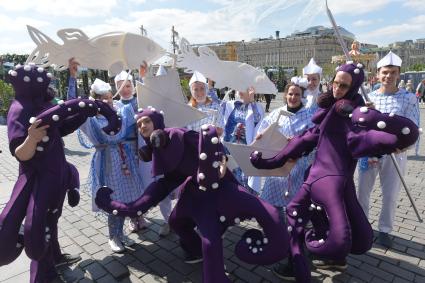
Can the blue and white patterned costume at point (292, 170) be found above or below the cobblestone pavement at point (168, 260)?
above

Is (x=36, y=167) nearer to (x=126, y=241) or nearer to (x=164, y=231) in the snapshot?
(x=126, y=241)

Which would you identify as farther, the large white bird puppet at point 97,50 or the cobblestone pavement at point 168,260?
the cobblestone pavement at point 168,260

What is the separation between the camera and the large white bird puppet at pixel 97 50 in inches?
108

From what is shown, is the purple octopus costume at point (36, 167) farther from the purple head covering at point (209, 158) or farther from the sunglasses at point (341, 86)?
the sunglasses at point (341, 86)

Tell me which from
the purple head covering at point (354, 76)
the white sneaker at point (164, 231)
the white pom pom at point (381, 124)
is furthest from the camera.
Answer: the white sneaker at point (164, 231)

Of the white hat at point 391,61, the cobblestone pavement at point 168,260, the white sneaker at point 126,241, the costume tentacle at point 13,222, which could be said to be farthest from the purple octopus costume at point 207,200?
the white hat at point 391,61

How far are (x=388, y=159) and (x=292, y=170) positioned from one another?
1091 millimetres

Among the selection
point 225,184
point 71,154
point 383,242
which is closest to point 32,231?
point 225,184

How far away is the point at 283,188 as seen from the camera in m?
3.44

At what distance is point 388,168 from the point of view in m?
3.48

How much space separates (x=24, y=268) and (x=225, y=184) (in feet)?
7.80

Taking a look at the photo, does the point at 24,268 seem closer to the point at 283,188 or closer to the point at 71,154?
the point at 283,188

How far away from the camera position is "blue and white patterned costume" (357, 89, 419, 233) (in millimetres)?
3373

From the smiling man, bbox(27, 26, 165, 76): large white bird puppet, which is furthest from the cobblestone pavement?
bbox(27, 26, 165, 76): large white bird puppet
